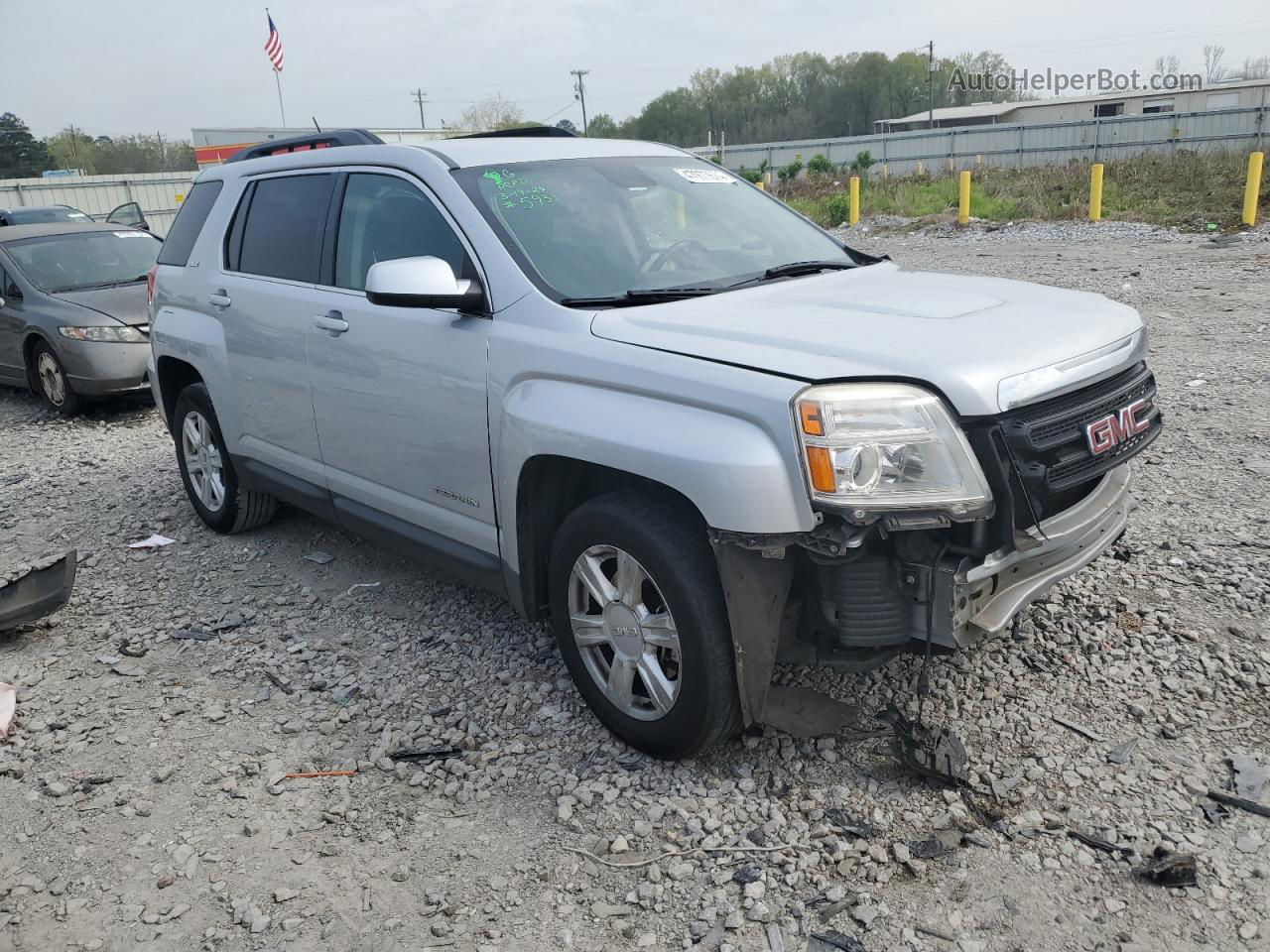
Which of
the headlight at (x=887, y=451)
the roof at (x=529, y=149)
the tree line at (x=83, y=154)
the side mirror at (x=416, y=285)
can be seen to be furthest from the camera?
the tree line at (x=83, y=154)

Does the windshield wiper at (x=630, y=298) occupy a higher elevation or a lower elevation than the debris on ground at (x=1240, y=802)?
higher

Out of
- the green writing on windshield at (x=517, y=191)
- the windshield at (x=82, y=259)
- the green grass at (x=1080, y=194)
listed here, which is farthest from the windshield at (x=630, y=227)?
the green grass at (x=1080, y=194)

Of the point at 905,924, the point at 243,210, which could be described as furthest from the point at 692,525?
the point at 243,210

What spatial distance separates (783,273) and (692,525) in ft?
4.19

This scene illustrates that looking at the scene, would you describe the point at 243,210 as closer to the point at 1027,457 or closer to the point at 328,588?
the point at 328,588

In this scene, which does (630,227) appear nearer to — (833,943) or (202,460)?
(833,943)

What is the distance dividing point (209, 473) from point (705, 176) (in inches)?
128

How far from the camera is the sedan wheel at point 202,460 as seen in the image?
556 centimetres

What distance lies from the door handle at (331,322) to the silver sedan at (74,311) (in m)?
4.79

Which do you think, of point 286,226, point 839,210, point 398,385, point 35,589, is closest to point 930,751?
point 398,385

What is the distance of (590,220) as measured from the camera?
3.77 m

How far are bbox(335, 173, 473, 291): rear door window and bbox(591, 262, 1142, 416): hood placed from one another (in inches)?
33.7

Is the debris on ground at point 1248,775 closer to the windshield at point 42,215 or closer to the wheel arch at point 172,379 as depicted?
the wheel arch at point 172,379

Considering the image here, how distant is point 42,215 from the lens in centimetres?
1945
